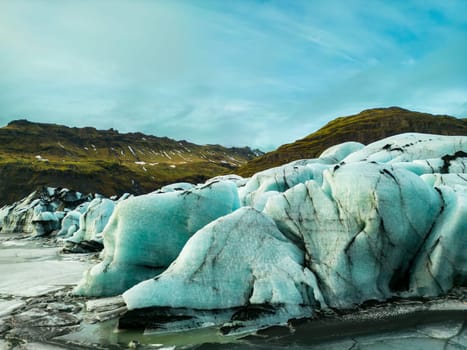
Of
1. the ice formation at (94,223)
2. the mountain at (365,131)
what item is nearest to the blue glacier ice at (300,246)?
the ice formation at (94,223)

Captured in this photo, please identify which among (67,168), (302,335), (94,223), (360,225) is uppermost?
(67,168)

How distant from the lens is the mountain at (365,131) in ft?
255

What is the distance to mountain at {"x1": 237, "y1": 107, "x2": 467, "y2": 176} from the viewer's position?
77.8 meters

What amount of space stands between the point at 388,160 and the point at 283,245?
45.7ft

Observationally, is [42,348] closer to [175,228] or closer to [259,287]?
→ [259,287]

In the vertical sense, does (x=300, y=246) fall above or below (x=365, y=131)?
below

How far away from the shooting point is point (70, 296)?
1320 cm

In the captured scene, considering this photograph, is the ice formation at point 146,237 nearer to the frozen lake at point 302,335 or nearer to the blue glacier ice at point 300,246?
the blue glacier ice at point 300,246

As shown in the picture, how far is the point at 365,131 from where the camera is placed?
82.9m

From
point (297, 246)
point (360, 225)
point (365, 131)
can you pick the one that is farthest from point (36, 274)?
point (365, 131)

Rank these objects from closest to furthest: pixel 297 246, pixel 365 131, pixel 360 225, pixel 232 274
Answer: pixel 232 274, pixel 360 225, pixel 297 246, pixel 365 131

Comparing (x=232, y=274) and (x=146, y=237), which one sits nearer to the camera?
(x=232, y=274)

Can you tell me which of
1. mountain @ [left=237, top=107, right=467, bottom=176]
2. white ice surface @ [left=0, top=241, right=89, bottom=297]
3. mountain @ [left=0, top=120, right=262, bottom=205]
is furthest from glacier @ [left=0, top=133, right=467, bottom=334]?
mountain @ [left=0, top=120, right=262, bottom=205]

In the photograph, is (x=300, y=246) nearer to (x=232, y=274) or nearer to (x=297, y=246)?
(x=297, y=246)
